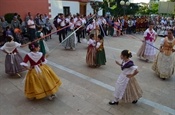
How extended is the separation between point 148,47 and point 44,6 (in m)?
8.59

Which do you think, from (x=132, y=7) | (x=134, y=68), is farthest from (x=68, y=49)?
(x=132, y=7)

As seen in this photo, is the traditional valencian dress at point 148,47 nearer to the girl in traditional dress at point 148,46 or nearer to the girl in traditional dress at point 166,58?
the girl in traditional dress at point 148,46

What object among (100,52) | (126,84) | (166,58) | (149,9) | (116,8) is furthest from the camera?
(149,9)

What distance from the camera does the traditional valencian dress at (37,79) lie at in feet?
14.4

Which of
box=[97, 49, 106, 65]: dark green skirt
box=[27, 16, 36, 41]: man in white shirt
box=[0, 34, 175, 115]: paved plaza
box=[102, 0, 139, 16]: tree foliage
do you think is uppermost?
box=[102, 0, 139, 16]: tree foliage

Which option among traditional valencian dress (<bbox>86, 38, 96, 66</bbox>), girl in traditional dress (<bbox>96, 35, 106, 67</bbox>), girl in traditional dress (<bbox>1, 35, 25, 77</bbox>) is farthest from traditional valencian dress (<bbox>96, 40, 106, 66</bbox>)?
girl in traditional dress (<bbox>1, 35, 25, 77</bbox>)

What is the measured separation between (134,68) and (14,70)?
362 cm

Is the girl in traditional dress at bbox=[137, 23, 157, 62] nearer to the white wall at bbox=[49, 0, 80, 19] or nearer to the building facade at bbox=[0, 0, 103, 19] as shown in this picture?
the building facade at bbox=[0, 0, 103, 19]

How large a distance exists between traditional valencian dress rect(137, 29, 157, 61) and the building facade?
26.5ft

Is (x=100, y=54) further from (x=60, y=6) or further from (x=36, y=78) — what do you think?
(x=60, y=6)

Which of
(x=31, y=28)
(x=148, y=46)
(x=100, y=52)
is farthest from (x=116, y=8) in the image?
(x=100, y=52)

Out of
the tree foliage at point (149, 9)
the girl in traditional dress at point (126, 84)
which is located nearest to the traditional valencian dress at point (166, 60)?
the girl in traditional dress at point (126, 84)

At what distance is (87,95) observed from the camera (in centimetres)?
493

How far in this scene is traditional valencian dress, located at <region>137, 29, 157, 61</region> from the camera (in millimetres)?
7677
